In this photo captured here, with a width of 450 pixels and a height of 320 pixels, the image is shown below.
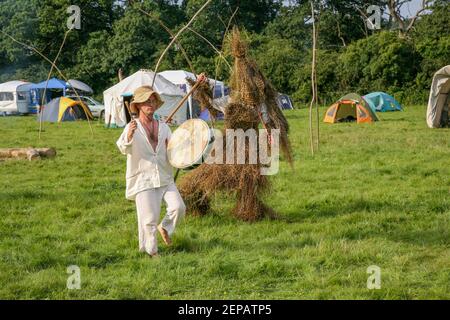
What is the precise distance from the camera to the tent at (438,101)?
18125 mm

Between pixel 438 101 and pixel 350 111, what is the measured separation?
4.47 m

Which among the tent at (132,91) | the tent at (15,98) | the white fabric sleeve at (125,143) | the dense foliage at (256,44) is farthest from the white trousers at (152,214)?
the tent at (15,98)

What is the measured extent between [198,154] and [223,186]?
964 mm

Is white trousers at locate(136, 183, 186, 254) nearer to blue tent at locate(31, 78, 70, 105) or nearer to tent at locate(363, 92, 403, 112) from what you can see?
tent at locate(363, 92, 403, 112)

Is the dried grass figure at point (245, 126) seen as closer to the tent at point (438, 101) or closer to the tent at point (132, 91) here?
the tent at point (438, 101)

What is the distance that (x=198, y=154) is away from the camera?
6.00 meters

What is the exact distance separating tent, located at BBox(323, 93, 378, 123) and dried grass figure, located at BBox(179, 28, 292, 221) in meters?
15.3

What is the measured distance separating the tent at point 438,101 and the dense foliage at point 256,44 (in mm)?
14259

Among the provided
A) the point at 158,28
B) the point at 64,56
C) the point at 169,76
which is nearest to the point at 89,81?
the point at 64,56

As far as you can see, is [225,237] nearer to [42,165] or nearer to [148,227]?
[148,227]

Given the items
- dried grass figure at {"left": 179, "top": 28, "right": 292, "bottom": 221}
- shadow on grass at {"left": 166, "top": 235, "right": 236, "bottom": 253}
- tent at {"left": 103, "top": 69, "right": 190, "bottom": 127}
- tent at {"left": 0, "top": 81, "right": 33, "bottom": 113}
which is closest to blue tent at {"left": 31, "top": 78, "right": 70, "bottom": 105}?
tent at {"left": 0, "top": 81, "right": 33, "bottom": 113}

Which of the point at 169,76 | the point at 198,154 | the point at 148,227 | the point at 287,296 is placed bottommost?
the point at 287,296

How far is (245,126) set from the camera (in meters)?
6.80

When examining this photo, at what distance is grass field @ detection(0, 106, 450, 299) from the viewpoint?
4.84 metres
